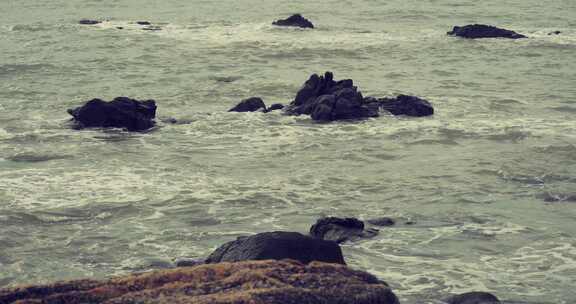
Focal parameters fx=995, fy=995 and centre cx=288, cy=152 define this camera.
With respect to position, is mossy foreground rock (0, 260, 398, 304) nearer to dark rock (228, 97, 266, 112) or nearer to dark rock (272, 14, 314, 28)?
dark rock (228, 97, 266, 112)

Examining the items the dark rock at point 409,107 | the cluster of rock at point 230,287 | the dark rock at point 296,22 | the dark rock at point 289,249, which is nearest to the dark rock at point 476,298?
the dark rock at point 289,249

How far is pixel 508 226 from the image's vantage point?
664 inches

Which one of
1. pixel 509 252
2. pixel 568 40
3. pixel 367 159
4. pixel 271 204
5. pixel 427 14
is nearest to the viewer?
pixel 509 252

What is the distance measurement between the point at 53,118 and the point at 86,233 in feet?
38.9

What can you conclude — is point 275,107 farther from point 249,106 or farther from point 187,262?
point 187,262

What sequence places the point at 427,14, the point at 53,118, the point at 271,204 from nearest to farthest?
the point at 271,204 → the point at 53,118 → the point at 427,14

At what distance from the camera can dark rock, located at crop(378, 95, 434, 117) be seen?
28016 mm

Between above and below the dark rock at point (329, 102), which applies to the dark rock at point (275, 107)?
below

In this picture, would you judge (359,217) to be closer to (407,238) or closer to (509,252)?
(407,238)

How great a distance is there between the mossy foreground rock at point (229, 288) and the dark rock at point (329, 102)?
18.1 metres

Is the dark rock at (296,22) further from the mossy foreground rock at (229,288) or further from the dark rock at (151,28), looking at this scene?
the mossy foreground rock at (229,288)

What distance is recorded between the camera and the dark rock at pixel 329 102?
27.4m

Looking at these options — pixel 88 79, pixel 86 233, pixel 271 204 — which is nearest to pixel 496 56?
pixel 88 79

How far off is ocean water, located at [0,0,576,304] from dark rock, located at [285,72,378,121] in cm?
55
